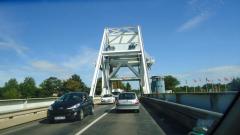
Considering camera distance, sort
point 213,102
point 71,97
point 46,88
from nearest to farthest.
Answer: point 213,102 → point 71,97 → point 46,88

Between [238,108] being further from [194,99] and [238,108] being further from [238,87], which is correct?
[194,99]

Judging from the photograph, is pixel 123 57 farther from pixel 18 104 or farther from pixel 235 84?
pixel 235 84

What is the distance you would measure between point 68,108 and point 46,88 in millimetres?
139560

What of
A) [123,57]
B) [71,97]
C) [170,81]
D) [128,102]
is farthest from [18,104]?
[170,81]

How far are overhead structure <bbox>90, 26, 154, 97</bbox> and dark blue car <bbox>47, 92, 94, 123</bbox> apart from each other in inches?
1952

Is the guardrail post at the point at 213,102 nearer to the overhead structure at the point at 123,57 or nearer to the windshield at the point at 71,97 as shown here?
the windshield at the point at 71,97

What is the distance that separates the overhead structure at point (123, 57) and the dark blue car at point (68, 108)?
49588mm

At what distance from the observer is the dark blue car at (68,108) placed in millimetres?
17578

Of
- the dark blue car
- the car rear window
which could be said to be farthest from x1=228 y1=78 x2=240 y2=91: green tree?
the car rear window

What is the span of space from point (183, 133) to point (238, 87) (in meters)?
8.96

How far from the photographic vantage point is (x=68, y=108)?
1791 centimetres

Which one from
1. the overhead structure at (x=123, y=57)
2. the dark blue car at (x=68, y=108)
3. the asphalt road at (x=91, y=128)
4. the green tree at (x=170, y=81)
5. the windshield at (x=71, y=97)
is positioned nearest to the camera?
the asphalt road at (x=91, y=128)

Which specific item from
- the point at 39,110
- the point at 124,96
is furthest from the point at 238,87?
the point at 124,96

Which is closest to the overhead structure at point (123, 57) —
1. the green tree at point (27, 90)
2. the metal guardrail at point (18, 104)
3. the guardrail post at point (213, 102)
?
the metal guardrail at point (18, 104)
